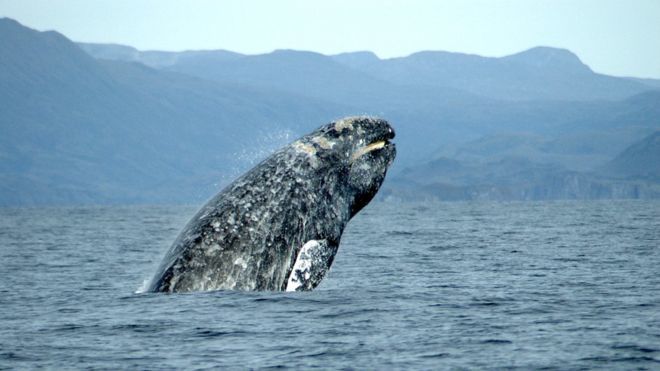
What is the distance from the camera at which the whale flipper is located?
14.5m

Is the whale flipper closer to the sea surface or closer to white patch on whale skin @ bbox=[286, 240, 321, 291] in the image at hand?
white patch on whale skin @ bbox=[286, 240, 321, 291]

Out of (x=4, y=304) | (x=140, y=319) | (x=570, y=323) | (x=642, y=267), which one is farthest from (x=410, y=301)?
(x=642, y=267)

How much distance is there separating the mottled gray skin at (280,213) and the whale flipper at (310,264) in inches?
0.8

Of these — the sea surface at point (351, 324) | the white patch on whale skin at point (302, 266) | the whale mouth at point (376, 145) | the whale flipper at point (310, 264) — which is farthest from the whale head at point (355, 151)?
the sea surface at point (351, 324)

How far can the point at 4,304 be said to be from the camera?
1784cm

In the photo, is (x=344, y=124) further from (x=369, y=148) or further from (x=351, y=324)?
(x=351, y=324)

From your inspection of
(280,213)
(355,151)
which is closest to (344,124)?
(355,151)

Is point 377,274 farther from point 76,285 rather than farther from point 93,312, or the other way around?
point 93,312

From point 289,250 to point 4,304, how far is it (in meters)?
6.10

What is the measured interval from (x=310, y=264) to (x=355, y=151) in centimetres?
205

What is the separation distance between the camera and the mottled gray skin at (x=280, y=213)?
45.2 ft

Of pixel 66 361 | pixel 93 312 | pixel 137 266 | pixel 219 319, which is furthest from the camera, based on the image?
pixel 137 266

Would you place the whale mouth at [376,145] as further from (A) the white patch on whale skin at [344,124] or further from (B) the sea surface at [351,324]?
(B) the sea surface at [351,324]

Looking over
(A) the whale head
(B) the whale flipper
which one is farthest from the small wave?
(A) the whale head
